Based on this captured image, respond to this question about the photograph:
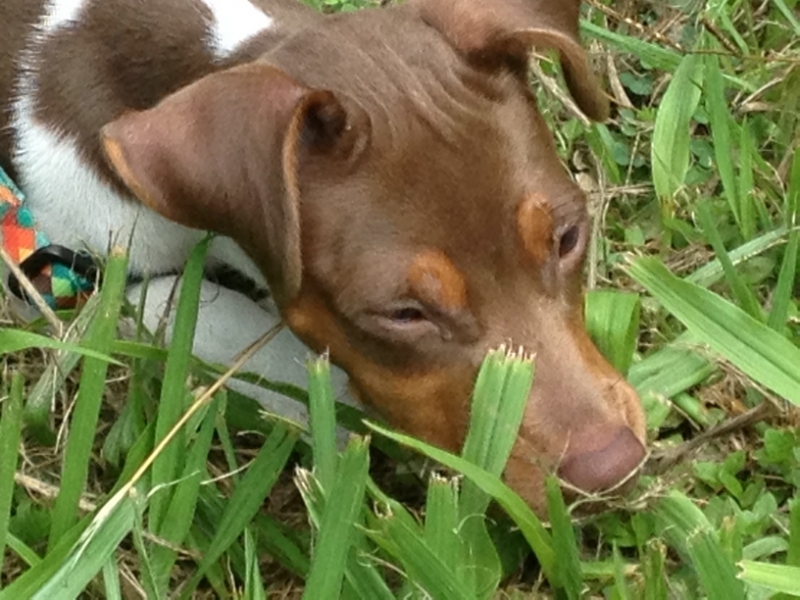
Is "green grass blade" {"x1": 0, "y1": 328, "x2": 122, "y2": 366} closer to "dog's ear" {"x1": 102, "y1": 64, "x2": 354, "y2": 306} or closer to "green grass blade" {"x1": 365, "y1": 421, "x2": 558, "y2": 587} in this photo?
"dog's ear" {"x1": 102, "y1": 64, "x2": 354, "y2": 306}

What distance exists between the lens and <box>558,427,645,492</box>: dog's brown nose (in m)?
2.69

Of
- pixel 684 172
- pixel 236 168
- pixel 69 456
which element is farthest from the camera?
pixel 684 172

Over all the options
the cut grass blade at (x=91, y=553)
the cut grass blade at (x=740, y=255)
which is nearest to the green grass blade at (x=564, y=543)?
the cut grass blade at (x=91, y=553)

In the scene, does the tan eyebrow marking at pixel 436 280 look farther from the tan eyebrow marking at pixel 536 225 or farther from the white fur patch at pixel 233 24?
the white fur patch at pixel 233 24

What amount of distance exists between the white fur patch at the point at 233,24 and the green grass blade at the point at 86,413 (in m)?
0.60

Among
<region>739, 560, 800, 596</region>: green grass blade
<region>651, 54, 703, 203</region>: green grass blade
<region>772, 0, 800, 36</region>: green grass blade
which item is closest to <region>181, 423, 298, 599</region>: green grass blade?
<region>739, 560, 800, 596</region>: green grass blade

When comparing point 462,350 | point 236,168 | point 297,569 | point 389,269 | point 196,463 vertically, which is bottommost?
point 297,569

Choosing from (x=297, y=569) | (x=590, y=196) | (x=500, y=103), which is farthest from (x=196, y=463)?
(x=590, y=196)

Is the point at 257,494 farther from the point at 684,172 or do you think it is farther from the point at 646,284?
the point at 684,172

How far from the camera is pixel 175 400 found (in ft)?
9.89

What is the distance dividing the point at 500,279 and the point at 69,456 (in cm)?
108

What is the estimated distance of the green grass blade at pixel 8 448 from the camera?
9.20 ft

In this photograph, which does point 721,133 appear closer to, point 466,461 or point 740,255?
point 740,255

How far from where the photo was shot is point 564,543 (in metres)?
2.76
